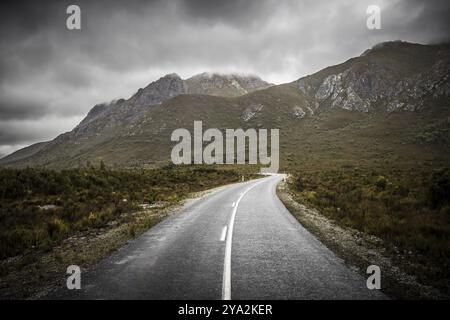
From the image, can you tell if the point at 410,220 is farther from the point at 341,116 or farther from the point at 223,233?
the point at 341,116

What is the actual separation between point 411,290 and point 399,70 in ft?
713

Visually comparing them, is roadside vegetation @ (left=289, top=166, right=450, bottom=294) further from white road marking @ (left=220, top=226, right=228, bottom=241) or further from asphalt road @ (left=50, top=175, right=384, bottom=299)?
white road marking @ (left=220, top=226, right=228, bottom=241)

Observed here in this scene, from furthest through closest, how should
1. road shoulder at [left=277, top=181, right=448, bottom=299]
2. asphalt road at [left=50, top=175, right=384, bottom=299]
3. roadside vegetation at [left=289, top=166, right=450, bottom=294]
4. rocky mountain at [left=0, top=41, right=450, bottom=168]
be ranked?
1. rocky mountain at [left=0, top=41, right=450, bottom=168]
2. roadside vegetation at [left=289, top=166, right=450, bottom=294]
3. road shoulder at [left=277, top=181, right=448, bottom=299]
4. asphalt road at [left=50, top=175, right=384, bottom=299]

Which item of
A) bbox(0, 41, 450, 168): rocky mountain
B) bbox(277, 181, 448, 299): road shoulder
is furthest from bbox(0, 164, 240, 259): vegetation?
bbox(0, 41, 450, 168): rocky mountain

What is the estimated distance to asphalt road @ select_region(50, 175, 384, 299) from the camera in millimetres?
4840

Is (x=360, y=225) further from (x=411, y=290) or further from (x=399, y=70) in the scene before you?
(x=399, y=70)

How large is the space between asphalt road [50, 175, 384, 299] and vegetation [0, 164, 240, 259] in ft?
11.5

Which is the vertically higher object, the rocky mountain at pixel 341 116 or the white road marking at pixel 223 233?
the rocky mountain at pixel 341 116

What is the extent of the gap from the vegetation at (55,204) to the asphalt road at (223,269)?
3.50 meters

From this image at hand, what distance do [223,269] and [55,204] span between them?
13430 mm

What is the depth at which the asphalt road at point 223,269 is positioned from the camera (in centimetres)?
484

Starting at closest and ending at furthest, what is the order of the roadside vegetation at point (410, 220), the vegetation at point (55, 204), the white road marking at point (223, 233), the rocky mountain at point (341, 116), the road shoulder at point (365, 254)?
the road shoulder at point (365, 254) → the roadside vegetation at point (410, 220) → the white road marking at point (223, 233) → the vegetation at point (55, 204) → the rocky mountain at point (341, 116)

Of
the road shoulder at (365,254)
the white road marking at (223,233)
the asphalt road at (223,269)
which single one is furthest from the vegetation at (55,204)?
the road shoulder at (365,254)

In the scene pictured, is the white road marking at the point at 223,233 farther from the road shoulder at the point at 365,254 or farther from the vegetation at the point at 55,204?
the vegetation at the point at 55,204
